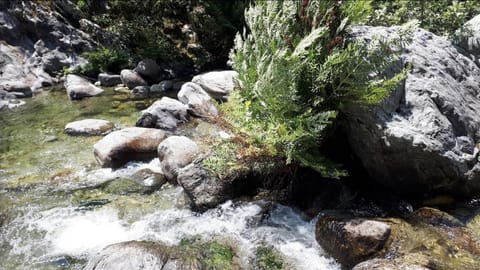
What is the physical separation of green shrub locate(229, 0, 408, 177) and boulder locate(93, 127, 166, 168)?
2636 mm

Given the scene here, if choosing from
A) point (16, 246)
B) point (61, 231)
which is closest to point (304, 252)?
point (61, 231)

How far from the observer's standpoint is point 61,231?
5473 millimetres

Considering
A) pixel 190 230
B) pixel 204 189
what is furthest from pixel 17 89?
pixel 190 230

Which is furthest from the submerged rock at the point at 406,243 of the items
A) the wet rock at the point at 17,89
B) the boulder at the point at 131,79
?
the wet rock at the point at 17,89

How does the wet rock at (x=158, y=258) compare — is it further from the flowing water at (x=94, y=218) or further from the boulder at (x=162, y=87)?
the boulder at (x=162, y=87)

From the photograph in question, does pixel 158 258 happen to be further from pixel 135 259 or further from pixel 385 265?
pixel 385 265

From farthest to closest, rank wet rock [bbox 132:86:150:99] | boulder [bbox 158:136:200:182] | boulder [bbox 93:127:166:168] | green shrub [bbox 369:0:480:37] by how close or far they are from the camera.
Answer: wet rock [bbox 132:86:150:99], green shrub [bbox 369:0:480:37], boulder [bbox 93:127:166:168], boulder [bbox 158:136:200:182]

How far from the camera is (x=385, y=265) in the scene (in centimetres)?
389

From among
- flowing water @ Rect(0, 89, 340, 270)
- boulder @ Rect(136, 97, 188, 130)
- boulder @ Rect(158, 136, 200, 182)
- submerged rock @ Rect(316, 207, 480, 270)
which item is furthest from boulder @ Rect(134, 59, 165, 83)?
submerged rock @ Rect(316, 207, 480, 270)

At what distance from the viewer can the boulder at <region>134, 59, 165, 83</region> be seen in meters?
13.4

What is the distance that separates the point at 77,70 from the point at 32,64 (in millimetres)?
2106

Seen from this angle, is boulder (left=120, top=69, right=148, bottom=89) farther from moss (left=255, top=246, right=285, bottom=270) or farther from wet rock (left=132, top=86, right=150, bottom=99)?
moss (left=255, top=246, right=285, bottom=270)

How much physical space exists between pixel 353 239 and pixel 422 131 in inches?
63.2

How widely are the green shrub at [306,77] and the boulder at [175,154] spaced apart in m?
1.45
